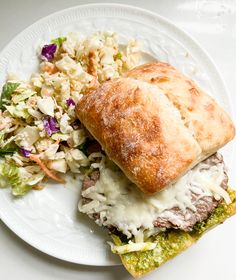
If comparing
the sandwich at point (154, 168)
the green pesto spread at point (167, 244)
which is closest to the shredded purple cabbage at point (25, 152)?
the sandwich at point (154, 168)

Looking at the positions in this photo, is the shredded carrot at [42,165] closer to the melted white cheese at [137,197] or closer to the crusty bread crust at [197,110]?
the melted white cheese at [137,197]

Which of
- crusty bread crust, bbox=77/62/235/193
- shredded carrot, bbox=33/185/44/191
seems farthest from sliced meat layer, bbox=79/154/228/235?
shredded carrot, bbox=33/185/44/191

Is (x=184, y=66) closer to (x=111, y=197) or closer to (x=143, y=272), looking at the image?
(x=111, y=197)

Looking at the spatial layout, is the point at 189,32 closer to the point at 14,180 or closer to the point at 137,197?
the point at 137,197

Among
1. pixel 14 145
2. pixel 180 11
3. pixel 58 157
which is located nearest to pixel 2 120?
pixel 14 145

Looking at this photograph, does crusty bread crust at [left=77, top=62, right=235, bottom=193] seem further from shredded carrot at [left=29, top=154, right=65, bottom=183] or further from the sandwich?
shredded carrot at [left=29, top=154, right=65, bottom=183]

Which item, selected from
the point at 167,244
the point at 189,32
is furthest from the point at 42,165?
the point at 189,32

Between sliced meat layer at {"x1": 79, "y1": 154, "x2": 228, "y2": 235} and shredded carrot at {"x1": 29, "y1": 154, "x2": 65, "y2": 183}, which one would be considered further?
shredded carrot at {"x1": 29, "y1": 154, "x2": 65, "y2": 183}
